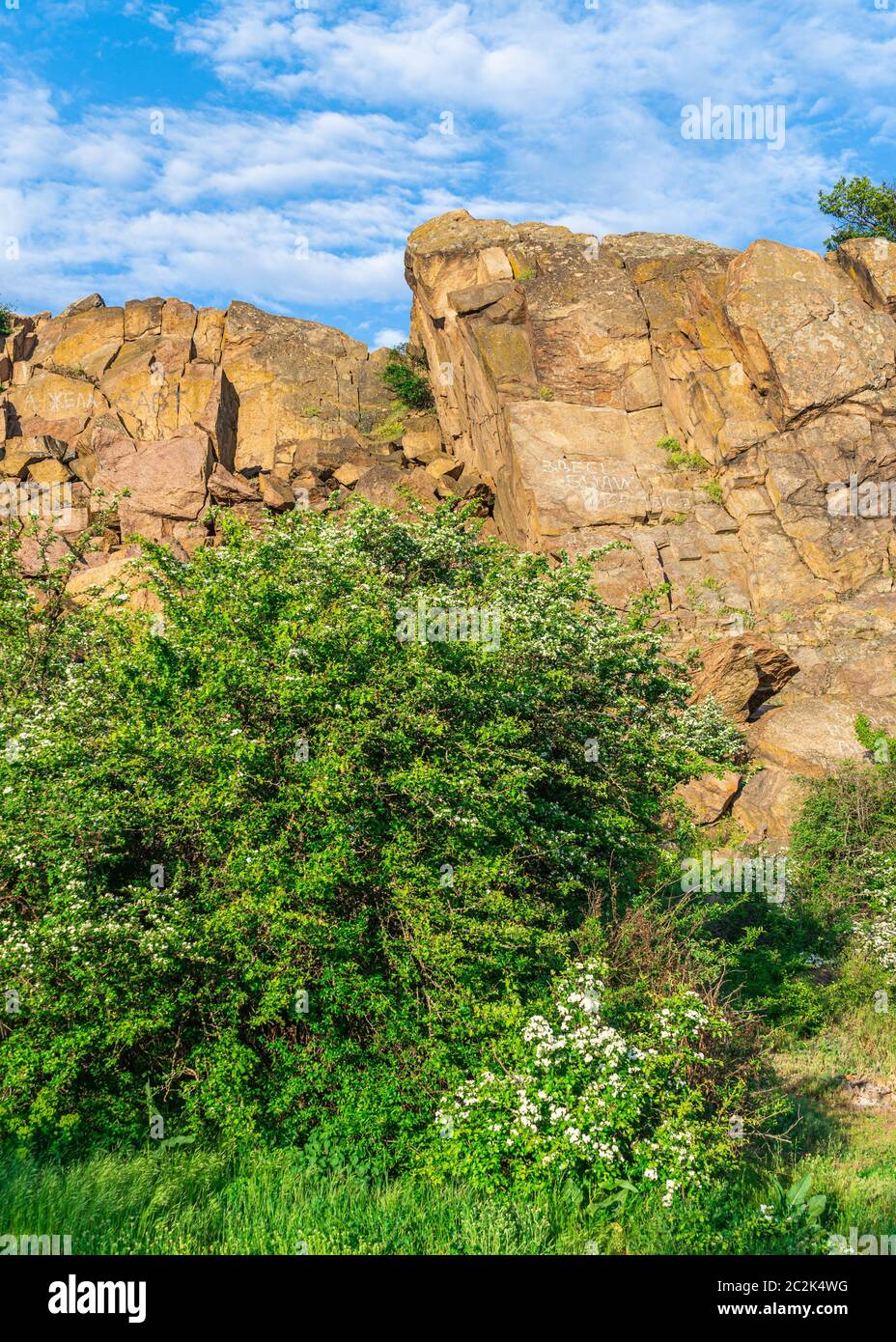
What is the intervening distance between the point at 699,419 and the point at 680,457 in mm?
1842

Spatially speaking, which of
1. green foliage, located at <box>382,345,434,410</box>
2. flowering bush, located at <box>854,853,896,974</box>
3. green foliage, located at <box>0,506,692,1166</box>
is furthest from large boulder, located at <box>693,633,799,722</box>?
green foliage, located at <box>382,345,434,410</box>

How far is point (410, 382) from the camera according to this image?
49.2m

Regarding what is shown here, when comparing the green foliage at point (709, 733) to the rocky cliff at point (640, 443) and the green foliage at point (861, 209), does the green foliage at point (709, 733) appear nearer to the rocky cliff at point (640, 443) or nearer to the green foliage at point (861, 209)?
the rocky cliff at point (640, 443)

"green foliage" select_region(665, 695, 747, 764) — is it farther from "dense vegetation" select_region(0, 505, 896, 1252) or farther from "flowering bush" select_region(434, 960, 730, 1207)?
"flowering bush" select_region(434, 960, 730, 1207)

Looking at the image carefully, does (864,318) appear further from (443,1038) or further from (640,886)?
(443,1038)

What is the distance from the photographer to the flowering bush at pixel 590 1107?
27.1 ft

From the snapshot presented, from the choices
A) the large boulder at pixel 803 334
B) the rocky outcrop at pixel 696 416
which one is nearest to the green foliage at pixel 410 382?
the rocky outcrop at pixel 696 416

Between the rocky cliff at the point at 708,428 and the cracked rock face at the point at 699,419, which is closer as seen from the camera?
the rocky cliff at the point at 708,428

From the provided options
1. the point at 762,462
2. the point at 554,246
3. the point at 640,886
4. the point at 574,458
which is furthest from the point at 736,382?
the point at 640,886

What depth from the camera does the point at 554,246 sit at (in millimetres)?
41594

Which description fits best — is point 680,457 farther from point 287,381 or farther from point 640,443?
point 287,381

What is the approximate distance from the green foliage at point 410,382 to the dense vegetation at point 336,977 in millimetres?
38619

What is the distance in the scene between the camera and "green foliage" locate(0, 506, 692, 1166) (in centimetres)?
880
